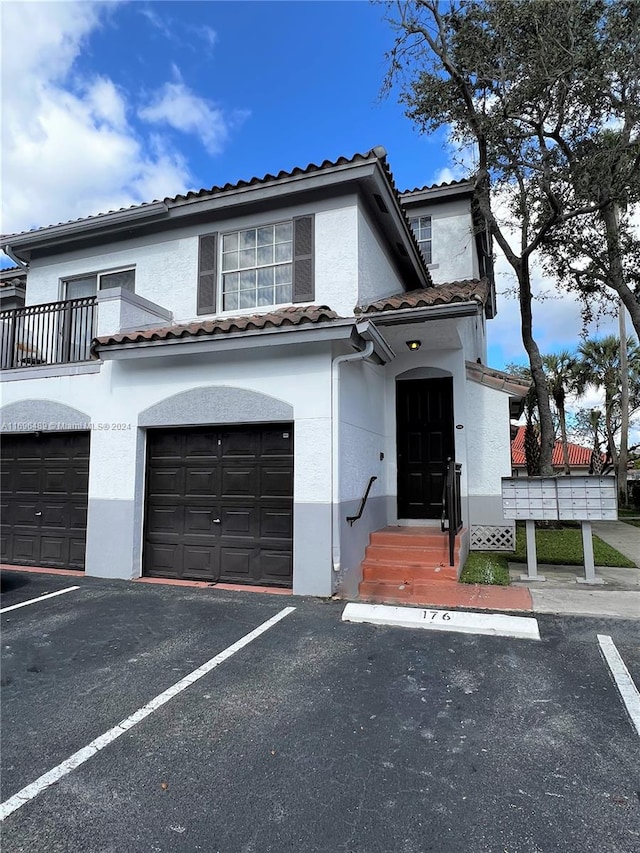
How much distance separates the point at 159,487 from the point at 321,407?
2981mm

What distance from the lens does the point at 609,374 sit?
1095 inches

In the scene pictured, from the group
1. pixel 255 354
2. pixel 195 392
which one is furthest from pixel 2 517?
pixel 255 354

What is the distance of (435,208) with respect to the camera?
12242mm

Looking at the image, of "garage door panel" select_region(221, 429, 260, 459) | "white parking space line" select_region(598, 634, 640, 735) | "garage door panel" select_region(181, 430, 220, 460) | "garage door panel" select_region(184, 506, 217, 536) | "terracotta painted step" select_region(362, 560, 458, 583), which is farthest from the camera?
"garage door panel" select_region(181, 430, 220, 460)

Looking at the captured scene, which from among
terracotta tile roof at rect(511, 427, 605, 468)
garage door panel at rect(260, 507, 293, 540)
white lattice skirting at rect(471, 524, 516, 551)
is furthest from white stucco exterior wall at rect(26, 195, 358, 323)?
terracotta tile roof at rect(511, 427, 605, 468)

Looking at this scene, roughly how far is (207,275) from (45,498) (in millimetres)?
4715

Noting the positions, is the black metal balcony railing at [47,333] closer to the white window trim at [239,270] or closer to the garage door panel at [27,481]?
the garage door panel at [27,481]

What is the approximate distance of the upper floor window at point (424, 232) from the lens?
12278mm

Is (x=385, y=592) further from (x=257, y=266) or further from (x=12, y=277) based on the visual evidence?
(x=12, y=277)

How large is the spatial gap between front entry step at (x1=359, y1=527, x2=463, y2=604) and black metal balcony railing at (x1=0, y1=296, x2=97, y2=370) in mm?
5846

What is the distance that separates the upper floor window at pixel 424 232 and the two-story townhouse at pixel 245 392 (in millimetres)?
2229

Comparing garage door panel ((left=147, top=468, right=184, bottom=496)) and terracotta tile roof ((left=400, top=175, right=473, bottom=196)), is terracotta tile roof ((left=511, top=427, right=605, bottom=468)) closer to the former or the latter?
terracotta tile roof ((left=400, top=175, right=473, bottom=196))

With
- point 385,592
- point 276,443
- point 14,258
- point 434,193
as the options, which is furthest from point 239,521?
point 434,193

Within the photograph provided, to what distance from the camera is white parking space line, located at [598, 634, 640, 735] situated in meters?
3.56
